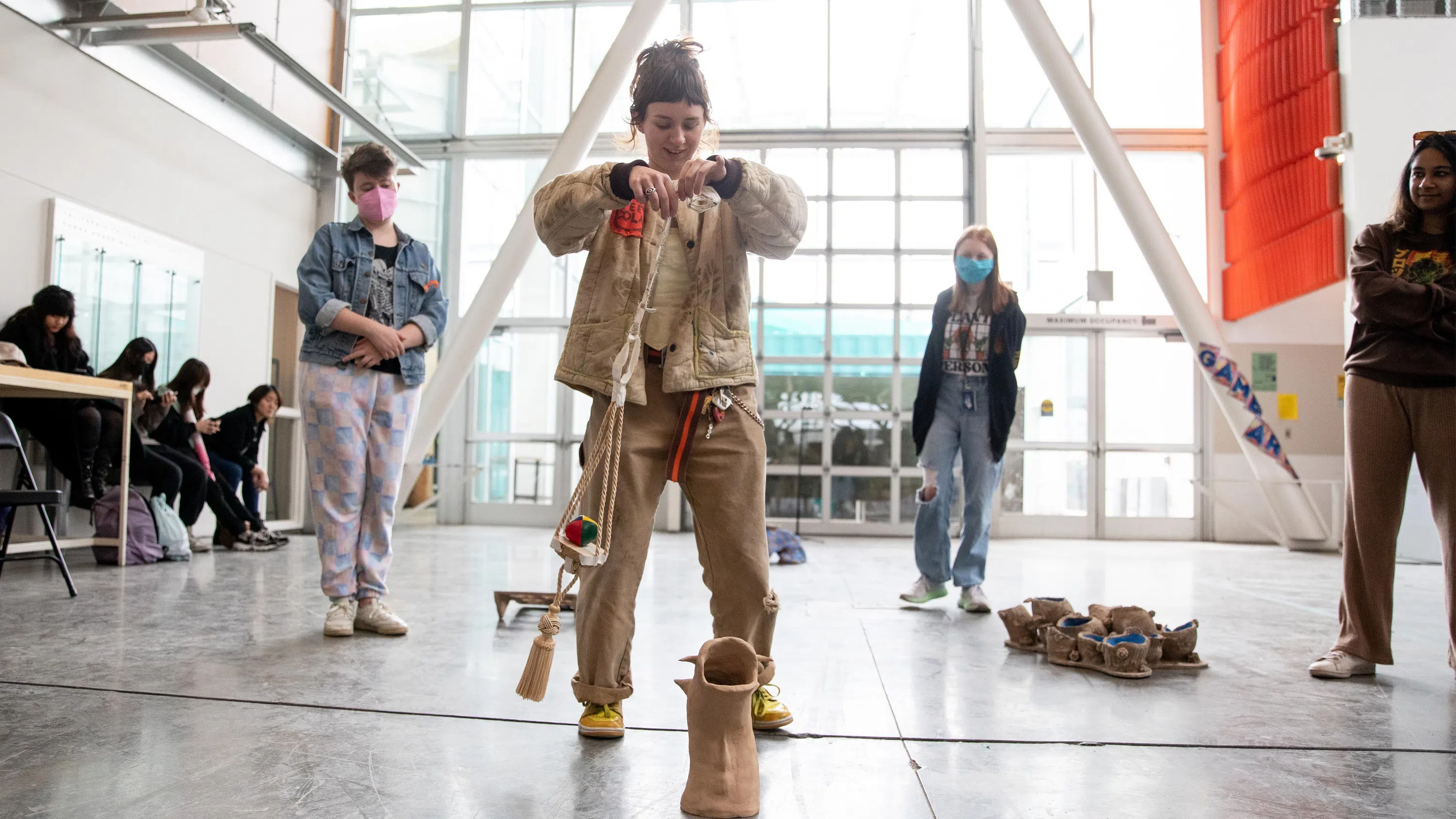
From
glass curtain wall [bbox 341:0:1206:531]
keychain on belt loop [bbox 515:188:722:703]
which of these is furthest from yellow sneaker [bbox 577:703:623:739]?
glass curtain wall [bbox 341:0:1206:531]

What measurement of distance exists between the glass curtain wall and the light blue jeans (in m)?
5.74

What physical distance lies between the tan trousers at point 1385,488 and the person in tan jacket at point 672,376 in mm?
1711

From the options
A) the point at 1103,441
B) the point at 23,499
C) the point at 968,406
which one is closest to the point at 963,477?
the point at 968,406

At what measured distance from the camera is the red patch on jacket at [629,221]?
186 centimetres

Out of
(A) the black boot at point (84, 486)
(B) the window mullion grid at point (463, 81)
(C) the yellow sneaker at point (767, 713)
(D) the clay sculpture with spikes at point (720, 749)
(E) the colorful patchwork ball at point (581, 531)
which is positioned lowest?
(C) the yellow sneaker at point (767, 713)

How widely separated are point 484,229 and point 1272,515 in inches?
329

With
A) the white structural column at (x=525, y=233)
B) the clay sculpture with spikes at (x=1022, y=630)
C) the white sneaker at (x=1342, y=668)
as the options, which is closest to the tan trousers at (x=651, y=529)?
the clay sculpture with spikes at (x=1022, y=630)

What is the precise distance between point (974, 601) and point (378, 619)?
224 cm

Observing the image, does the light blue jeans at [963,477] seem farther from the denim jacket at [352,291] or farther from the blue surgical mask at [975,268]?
the denim jacket at [352,291]

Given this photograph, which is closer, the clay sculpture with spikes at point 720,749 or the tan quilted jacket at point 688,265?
the clay sculpture with spikes at point 720,749

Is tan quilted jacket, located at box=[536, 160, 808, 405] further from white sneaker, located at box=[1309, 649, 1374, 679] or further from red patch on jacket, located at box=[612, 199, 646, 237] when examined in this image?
white sneaker, located at box=[1309, 649, 1374, 679]

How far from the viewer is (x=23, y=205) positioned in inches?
210

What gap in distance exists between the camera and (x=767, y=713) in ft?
6.31

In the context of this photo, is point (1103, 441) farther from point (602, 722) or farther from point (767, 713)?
point (602, 722)
